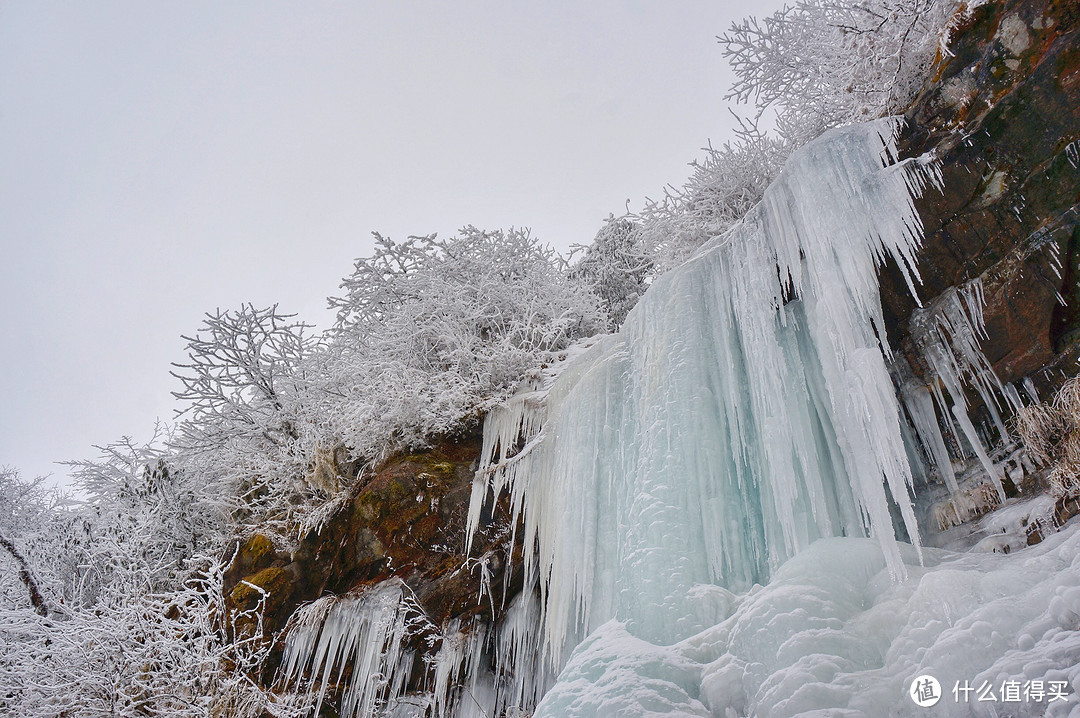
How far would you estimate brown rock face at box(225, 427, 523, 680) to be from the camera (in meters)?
5.48

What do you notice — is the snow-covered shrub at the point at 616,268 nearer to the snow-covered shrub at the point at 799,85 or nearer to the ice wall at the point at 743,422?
the snow-covered shrub at the point at 799,85

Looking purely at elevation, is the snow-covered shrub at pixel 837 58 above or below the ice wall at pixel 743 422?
above

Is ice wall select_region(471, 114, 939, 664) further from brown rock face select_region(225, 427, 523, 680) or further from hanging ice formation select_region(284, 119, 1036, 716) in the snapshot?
brown rock face select_region(225, 427, 523, 680)

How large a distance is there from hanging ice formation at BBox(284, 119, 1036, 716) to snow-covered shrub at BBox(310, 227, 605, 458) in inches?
47.2

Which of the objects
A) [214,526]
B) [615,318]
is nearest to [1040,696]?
[615,318]

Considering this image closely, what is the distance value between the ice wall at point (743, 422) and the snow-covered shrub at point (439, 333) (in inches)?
63.7

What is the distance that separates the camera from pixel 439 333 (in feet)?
23.3

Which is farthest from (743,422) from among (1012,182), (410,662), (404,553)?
(410,662)

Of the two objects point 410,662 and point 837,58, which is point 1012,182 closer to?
point 837,58

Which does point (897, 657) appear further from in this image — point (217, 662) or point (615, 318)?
point (615, 318)

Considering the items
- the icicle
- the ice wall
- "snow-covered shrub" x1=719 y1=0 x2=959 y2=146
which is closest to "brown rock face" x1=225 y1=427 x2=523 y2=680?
the icicle

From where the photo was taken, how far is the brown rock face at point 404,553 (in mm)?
5477

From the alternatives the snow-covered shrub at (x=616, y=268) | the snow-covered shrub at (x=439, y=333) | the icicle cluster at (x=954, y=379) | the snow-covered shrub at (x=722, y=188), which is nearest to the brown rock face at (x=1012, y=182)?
the icicle cluster at (x=954, y=379)

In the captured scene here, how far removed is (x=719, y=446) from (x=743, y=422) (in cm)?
28
